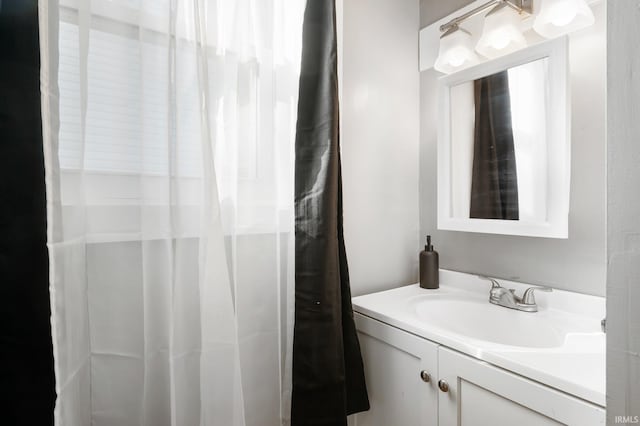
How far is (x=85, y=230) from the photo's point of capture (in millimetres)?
726

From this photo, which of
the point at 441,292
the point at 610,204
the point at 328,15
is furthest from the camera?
the point at 441,292

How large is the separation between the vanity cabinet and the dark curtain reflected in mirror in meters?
0.57

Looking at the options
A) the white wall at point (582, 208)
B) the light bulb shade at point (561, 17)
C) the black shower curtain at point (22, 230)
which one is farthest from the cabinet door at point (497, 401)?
the light bulb shade at point (561, 17)

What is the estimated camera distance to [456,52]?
1268 millimetres

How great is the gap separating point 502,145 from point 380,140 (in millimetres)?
469

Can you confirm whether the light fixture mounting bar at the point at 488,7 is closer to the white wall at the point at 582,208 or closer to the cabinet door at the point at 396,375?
the white wall at the point at 582,208

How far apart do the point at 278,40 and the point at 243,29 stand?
0.13 m

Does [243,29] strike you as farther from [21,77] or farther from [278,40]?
[21,77]

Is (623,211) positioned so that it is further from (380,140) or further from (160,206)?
(380,140)

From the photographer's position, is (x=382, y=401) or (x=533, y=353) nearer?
(x=533, y=353)

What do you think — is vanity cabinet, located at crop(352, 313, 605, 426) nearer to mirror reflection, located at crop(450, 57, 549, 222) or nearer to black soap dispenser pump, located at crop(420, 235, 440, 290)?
black soap dispenser pump, located at crop(420, 235, 440, 290)

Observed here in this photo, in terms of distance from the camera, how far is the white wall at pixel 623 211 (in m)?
0.29

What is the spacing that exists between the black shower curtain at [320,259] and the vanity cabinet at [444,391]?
0.24ft

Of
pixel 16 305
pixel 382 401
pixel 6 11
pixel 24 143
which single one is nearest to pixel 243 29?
pixel 6 11
